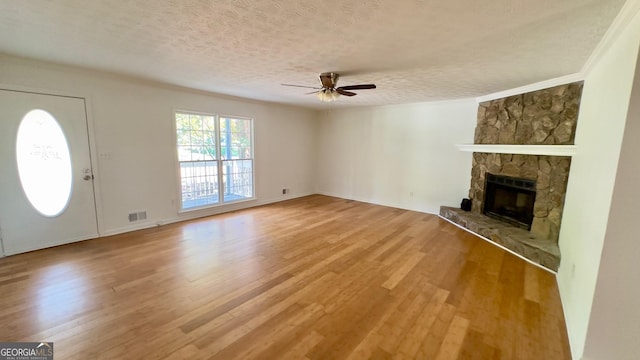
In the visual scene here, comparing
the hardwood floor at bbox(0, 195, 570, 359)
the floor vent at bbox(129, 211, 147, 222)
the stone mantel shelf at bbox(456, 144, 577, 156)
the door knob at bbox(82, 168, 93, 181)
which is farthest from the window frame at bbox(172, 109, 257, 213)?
the stone mantel shelf at bbox(456, 144, 577, 156)

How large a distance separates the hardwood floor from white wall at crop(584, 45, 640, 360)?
0.38 meters

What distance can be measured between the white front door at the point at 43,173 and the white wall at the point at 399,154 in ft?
17.2

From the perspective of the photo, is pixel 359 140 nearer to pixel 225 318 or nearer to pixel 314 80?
pixel 314 80

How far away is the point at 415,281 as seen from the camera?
9.39 feet

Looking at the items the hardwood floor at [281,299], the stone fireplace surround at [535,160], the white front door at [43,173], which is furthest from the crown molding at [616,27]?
the white front door at [43,173]

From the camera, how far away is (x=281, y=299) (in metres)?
2.48

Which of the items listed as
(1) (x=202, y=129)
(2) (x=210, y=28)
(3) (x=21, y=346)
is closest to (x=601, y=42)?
(2) (x=210, y=28)

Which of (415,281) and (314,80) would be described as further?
(314,80)

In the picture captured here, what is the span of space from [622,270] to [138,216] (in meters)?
5.72

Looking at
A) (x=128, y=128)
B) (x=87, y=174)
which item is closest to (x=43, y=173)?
(x=87, y=174)

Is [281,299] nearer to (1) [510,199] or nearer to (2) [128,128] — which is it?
(2) [128,128]

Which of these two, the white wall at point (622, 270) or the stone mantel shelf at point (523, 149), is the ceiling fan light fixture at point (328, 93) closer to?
the white wall at point (622, 270)

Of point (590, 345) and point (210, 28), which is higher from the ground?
point (210, 28)

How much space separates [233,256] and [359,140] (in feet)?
14.8
